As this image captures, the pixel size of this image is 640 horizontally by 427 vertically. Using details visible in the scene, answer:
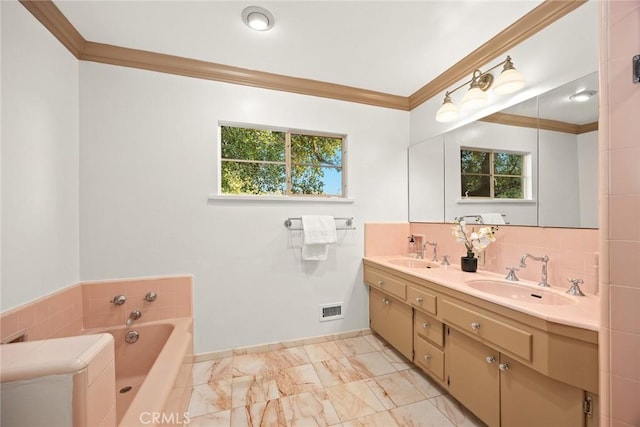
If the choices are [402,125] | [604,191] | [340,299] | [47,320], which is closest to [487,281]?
[604,191]

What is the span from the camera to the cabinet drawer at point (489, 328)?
110cm

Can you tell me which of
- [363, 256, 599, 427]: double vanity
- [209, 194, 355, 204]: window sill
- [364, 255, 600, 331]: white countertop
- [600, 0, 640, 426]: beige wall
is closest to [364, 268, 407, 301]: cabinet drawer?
[363, 256, 599, 427]: double vanity

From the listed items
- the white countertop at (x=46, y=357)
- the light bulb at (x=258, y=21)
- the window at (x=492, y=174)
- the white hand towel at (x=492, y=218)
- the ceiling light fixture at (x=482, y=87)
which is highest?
the light bulb at (x=258, y=21)

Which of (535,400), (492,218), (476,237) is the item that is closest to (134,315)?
(535,400)

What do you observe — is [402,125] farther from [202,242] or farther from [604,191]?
[202,242]

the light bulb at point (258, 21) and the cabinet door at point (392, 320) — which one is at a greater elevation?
the light bulb at point (258, 21)

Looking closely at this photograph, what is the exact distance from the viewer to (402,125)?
8.70 feet

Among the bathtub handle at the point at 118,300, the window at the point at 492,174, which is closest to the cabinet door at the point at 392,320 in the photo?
the window at the point at 492,174

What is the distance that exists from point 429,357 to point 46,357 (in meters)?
1.96

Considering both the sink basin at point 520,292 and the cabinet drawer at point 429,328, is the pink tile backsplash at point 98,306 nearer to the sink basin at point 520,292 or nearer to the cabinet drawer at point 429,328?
the cabinet drawer at point 429,328

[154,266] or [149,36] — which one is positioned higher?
[149,36]

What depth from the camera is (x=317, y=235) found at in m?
2.20

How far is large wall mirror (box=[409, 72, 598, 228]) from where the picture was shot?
4.44ft

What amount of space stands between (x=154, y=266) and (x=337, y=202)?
1.63m
